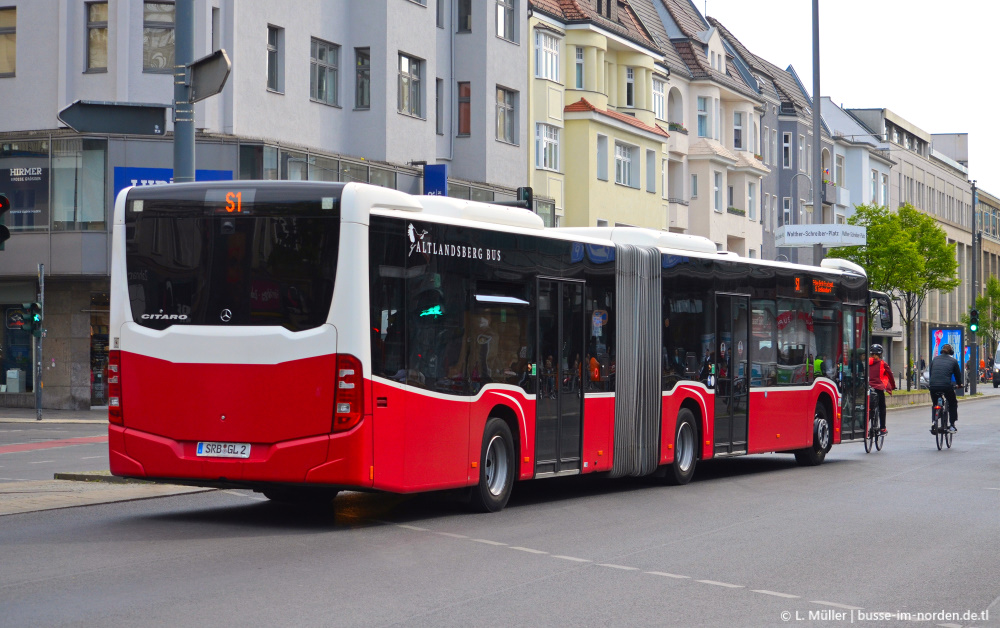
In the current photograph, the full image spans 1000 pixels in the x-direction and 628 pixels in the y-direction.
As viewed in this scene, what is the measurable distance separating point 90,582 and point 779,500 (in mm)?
8704

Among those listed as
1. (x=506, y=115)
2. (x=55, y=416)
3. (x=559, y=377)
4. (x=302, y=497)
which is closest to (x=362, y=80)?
(x=506, y=115)

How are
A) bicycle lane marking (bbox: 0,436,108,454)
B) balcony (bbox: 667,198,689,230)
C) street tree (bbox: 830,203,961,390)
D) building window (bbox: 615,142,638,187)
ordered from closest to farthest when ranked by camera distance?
bicycle lane marking (bbox: 0,436,108,454) → building window (bbox: 615,142,638,187) → street tree (bbox: 830,203,961,390) → balcony (bbox: 667,198,689,230)

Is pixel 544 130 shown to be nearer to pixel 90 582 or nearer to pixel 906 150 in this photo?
pixel 90 582

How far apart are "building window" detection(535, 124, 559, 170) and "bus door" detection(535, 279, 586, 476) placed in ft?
110

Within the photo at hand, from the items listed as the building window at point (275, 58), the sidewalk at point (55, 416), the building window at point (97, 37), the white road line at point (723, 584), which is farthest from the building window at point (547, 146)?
the white road line at point (723, 584)

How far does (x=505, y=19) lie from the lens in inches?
1816

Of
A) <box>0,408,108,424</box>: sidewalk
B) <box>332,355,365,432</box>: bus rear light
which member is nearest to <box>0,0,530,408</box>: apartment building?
<box>0,408,108,424</box>: sidewalk

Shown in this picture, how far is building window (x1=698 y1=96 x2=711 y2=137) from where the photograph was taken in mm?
63594

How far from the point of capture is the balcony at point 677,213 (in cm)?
5959

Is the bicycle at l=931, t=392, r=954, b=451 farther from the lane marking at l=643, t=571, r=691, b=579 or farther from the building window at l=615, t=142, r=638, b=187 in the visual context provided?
the building window at l=615, t=142, r=638, b=187

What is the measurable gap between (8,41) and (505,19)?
15708mm

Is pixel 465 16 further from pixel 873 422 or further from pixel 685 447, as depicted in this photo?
pixel 685 447

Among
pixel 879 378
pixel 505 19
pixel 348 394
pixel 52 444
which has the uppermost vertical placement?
pixel 505 19

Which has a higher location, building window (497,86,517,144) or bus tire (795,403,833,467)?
building window (497,86,517,144)
